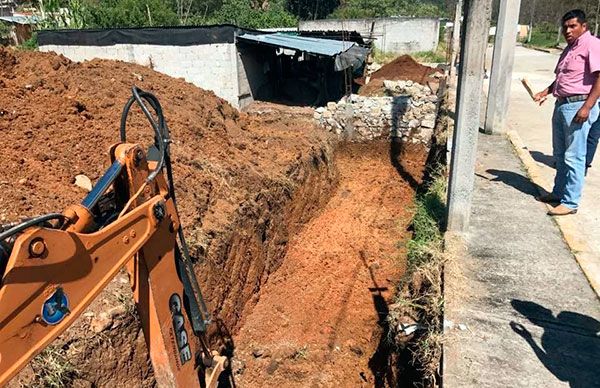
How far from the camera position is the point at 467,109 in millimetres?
4758

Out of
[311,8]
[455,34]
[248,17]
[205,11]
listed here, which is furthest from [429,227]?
[311,8]

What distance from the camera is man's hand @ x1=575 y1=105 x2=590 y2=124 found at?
4859 mm

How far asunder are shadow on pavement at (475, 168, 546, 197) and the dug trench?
5.59 ft

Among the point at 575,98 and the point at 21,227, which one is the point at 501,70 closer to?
the point at 575,98

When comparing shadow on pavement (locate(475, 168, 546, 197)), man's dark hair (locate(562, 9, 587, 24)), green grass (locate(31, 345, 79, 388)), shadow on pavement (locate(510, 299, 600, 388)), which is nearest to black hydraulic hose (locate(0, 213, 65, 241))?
green grass (locate(31, 345, 79, 388))

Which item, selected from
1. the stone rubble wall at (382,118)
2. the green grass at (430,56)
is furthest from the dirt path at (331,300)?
the green grass at (430,56)

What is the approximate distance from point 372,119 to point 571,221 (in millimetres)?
6639

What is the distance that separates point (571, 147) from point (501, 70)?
167 inches

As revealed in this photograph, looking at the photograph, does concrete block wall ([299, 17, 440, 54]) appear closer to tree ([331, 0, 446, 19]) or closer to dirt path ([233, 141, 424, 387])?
tree ([331, 0, 446, 19])

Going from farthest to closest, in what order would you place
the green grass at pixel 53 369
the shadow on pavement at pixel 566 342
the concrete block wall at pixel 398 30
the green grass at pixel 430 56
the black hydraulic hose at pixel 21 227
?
the concrete block wall at pixel 398 30, the green grass at pixel 430 56, the shadow on pavement at pixel 566 342, the green grass at pixel 53 369, the black hydraulic hose at pixel 21 227

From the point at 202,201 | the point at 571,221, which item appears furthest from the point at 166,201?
the point at 571,221

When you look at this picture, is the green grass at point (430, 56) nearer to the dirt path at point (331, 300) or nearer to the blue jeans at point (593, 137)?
the dirt path at point (331, 300)

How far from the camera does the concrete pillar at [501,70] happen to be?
8430 mm

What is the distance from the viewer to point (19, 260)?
1550mm
